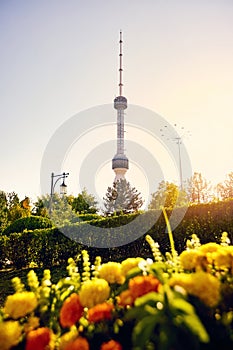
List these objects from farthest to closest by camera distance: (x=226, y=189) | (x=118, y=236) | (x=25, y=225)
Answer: (x=226, y=189)
(x=25, y=225)
(x=118, y=236)

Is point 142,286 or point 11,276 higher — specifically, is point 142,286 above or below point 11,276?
above

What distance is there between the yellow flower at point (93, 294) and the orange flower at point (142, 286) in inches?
4.9

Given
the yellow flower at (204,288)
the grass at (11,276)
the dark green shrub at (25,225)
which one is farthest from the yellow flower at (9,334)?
the dark green shrub at (25,225)

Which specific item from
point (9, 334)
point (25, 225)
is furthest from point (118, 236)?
point (9, 334)

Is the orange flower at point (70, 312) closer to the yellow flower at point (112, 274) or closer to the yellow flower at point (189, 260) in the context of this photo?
the yellow flower at point (112, 274)

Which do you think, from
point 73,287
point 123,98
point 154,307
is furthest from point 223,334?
point 123,98

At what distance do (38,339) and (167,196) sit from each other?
34.2 m

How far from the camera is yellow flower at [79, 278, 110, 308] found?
119 cm

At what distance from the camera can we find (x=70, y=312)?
1.18 m

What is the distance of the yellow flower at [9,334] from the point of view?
1.11 m

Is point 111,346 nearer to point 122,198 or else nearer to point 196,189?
point 196,189

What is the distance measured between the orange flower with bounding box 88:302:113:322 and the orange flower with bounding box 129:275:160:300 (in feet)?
0.39

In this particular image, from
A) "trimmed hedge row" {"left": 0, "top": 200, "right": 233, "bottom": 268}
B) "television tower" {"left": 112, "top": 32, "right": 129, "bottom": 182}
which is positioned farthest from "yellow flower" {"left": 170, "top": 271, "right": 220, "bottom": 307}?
"television tower" {"left": 112, "top": 32, "right": 129, "bottom": 182}

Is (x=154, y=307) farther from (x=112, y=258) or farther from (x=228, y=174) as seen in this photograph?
(x=228, y=174)
